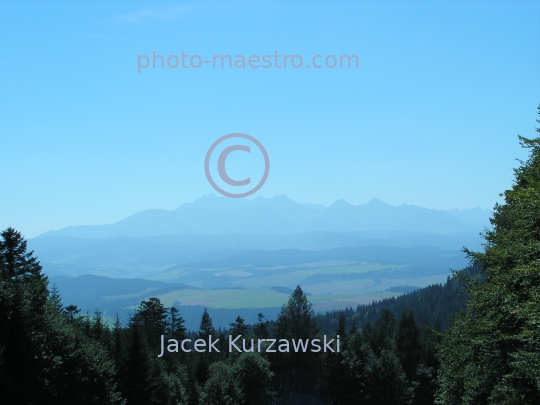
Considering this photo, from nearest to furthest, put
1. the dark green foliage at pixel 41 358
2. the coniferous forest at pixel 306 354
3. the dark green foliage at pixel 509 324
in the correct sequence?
the dark green foliage at pixel 509 324 → the coniferous forest at pixel 306 354 → the dark green foliage at pixel 41 358

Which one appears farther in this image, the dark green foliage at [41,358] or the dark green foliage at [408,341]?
the dark green foliage at [408,341]

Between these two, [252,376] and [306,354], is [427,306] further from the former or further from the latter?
[252,376]

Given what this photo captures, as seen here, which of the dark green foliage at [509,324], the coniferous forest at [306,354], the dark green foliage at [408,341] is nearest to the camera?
the dark green foliage at [509,324]

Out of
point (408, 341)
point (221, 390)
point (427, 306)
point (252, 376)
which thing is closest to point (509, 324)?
point (221, 390)

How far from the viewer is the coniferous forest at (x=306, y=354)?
58.6 feet

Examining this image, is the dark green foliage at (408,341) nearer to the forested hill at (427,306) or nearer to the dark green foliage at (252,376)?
the dark green foliage at (252,376)

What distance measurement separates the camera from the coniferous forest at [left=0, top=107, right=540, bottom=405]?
17.9m

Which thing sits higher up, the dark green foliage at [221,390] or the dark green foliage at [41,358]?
the dark green foliage at [41,358]

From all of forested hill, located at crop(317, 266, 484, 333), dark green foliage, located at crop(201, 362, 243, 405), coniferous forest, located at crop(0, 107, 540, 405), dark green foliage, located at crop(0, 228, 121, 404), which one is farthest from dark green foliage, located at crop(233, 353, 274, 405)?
forested hill, located at crop(317, 266, 484, 333)

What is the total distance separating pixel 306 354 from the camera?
58.8 metres

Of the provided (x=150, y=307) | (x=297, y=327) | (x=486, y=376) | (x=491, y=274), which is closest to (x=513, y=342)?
(x=486, y=376)

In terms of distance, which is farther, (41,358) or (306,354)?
(306,354)

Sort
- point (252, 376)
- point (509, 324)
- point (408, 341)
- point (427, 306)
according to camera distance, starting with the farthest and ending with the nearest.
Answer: point (427, 306)
point (408, 341)
point (252, 376)
point (509, 324)

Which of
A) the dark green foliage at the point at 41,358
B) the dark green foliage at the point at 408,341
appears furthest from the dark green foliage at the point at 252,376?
the dark green foliage at the point at 41,358
